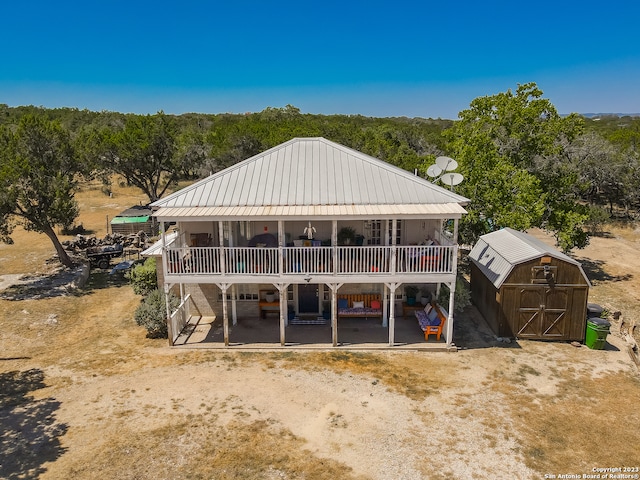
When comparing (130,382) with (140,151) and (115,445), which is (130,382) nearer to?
(115,445)

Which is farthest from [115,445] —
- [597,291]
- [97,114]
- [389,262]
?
[97,114]

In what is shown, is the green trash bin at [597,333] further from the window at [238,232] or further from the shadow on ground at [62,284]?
the shadow on ground at [62,284]

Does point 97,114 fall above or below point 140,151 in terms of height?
above

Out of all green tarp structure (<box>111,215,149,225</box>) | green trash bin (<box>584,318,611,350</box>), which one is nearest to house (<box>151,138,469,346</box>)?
green trash bin (<box>584,318,611,350</box>)

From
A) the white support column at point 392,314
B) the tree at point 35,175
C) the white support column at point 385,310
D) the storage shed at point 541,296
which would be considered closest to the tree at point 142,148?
the tree at point 35,175

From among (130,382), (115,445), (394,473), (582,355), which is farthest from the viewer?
(582,355)

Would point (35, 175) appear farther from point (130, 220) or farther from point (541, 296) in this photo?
point (541, 296)

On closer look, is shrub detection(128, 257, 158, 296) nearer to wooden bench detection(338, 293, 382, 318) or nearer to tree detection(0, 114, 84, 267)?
tree detection(0, 114, 84, 267)
